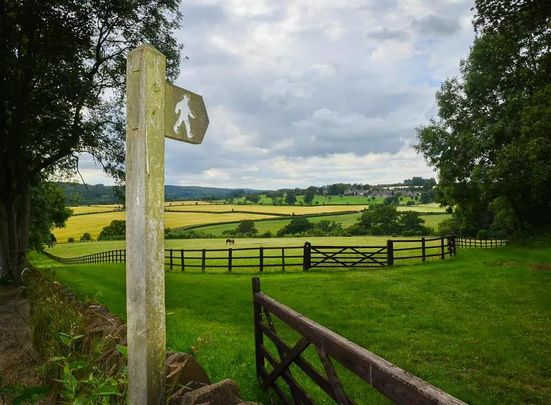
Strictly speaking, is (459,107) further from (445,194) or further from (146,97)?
(146,97)

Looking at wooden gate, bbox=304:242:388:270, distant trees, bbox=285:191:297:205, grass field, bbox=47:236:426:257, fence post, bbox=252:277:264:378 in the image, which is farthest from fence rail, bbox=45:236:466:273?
distant trees, bbox=285:191:297:205

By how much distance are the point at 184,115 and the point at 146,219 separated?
884 mm

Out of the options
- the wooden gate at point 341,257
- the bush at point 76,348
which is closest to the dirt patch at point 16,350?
the bush at point 76,348

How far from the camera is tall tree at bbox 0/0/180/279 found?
13.7 meters

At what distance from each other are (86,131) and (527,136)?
25.3 meters

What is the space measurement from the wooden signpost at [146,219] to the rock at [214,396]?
61 cm

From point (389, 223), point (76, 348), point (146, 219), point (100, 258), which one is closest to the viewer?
point (146, 219)

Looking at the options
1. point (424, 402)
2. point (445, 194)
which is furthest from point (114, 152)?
Result: point (445, 194)

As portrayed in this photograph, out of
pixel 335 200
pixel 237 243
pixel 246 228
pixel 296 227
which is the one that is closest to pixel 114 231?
pixel 246 228

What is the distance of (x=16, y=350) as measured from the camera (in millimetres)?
6352

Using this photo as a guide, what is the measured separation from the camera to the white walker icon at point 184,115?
312 cm

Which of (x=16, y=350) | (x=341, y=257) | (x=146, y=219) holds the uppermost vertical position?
(x=146, y=219)

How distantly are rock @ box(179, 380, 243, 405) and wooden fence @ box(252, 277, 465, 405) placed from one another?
0.90 meters

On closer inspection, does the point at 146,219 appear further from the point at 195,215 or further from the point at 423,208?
the point at 423,208
